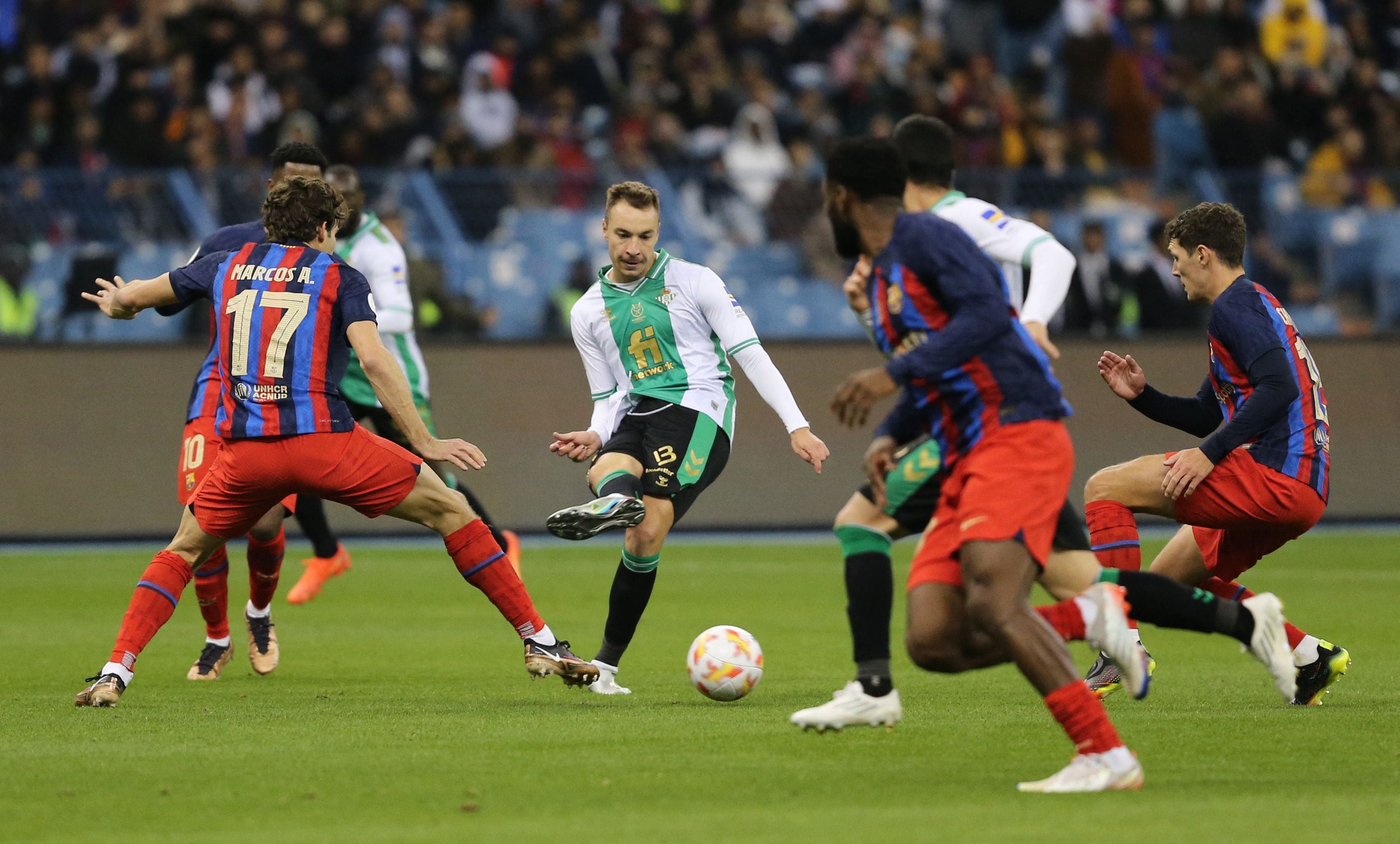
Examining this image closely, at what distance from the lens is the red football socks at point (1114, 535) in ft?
24.0

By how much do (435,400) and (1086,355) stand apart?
6.08 meters

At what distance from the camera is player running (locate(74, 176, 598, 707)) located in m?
7.08

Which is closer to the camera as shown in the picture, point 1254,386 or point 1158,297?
point 1254,386

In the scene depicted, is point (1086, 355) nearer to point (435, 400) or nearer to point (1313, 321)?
point (1313, 321)

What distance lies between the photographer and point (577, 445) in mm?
7566

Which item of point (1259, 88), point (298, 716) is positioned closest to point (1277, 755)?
point (298, 716)

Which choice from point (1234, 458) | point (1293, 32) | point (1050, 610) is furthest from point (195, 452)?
point (1293, 32)

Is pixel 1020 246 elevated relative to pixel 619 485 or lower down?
elevated

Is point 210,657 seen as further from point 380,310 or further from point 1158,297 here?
point 1158,297

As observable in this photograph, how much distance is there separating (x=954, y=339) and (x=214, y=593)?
14.5 ft

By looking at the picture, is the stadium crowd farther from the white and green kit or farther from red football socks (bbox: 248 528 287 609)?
the white and green kit

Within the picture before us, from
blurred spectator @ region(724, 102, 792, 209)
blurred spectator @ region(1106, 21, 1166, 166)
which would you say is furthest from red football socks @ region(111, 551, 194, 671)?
blurred spectator @ region(1106, 21, 1166, 166)

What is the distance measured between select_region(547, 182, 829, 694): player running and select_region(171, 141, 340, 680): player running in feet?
4.85

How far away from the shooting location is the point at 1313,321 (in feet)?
57.1
